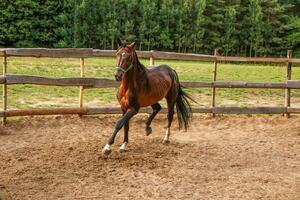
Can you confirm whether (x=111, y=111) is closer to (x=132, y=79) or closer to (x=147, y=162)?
(x=132, y=79)

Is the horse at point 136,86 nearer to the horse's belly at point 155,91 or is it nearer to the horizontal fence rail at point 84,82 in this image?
the horse's belly at point 155,91

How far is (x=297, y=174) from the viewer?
543cm

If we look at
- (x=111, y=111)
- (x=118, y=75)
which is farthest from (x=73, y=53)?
(x=118, y=75)

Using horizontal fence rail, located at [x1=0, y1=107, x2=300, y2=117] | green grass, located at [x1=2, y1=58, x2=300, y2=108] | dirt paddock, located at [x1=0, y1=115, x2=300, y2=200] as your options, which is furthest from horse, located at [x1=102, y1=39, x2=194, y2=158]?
green grass, located at [x1=2, y1=58, x2=300, y2=108]

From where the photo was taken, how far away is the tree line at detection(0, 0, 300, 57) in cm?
3094

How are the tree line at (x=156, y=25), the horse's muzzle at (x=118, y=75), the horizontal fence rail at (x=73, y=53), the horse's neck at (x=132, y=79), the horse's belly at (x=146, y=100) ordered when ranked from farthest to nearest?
the tree line at (x=156, y=25), the horizontal fence rail at (x=73, y=53), the horse's belly at (x=146, y=100), the horse's neck at (x=132, y=79), the horse's muzzle at (x=118, y=75)

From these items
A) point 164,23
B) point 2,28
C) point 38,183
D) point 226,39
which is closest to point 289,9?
point 226,39

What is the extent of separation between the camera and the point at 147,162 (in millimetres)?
5551

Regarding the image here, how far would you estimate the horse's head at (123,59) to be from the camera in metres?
5.30

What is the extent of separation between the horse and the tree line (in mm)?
22365

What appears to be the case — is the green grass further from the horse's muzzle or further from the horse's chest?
the horse's muzzle

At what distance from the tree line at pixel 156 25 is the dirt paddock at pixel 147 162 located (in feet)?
71.5

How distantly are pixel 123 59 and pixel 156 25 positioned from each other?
92.5ft

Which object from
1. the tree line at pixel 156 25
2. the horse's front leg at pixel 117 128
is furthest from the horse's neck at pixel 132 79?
the tree line at pixel 156 25
